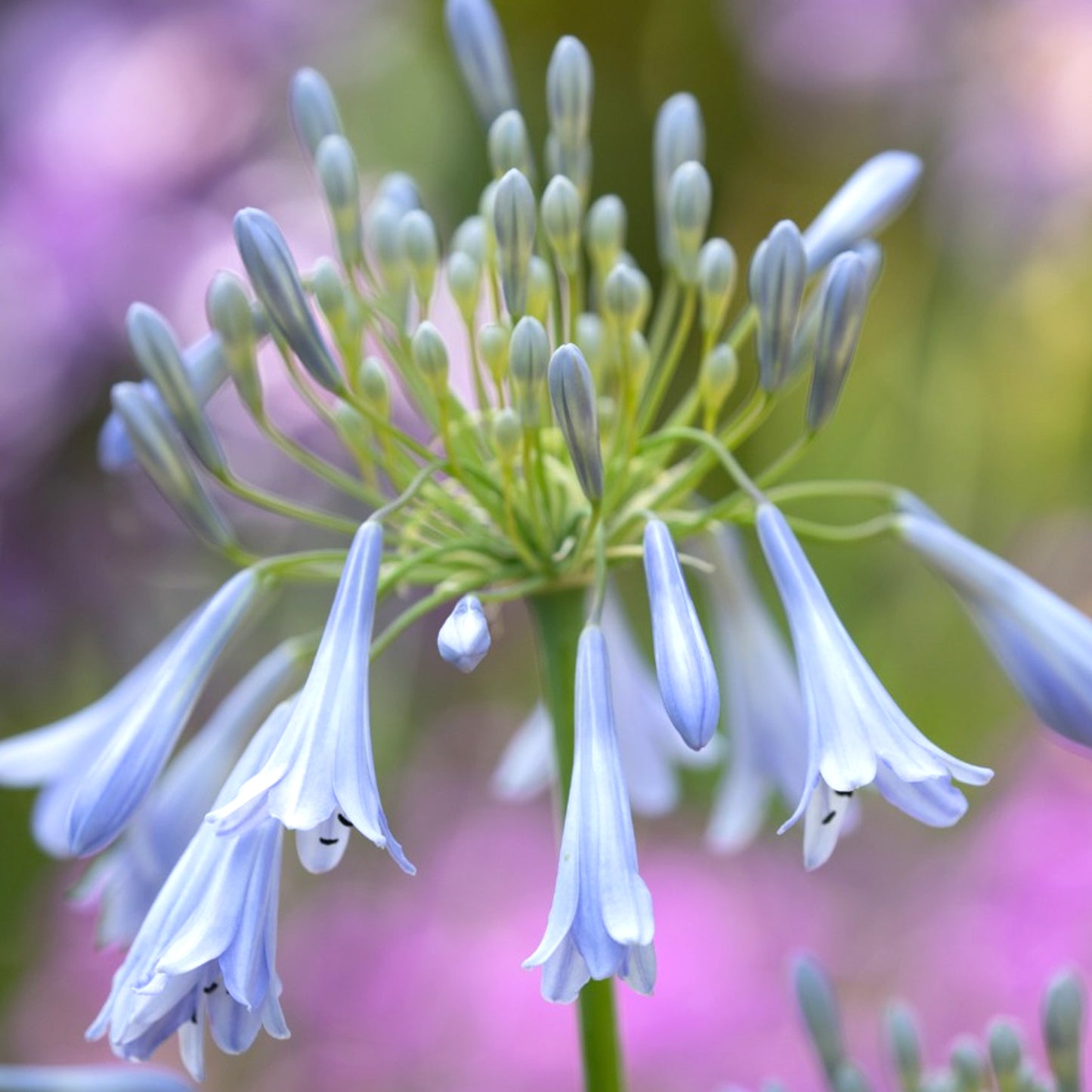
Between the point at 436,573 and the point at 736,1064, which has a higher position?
the point at 436,573

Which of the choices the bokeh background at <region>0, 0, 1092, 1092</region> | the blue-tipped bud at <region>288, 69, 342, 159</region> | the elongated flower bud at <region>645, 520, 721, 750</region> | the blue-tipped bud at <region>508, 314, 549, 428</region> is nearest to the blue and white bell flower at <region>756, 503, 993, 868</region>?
the elongated flower bud at <region>645, 520, 721, 750</region>

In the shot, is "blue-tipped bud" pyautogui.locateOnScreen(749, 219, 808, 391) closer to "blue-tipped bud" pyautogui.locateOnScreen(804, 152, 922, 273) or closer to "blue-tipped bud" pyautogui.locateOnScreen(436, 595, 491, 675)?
"blue-tipped bud" pyautogui.locateOnScreen(804, 152, 922, 273)

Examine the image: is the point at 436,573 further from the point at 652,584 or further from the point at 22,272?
the point at 22,272

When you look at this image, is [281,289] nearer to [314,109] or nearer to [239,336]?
[239,336]

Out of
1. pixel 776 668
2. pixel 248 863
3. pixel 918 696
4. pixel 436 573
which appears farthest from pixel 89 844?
pixel 918 696

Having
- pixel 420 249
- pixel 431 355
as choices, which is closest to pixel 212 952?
pixel 431 355

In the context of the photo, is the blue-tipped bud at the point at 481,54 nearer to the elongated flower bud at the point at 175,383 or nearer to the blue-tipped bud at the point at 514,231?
the blue-tipped bud at the point at 514,231

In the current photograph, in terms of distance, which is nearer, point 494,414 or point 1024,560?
point 494,414

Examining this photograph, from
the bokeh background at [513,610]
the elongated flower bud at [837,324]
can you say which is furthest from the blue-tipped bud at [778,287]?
the bokeh background at [513,610]
